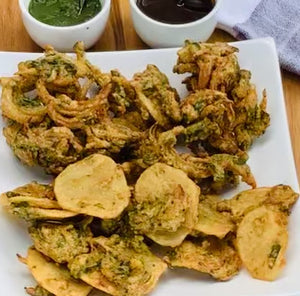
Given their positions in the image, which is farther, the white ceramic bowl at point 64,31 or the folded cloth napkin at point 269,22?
the folded cloth napkin at point 269,22

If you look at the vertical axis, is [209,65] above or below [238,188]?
above

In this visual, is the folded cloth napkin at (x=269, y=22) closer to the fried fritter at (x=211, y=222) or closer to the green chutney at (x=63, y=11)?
the green chutney at (x=63, y=11)

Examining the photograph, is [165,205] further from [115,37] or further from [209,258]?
[115,37]

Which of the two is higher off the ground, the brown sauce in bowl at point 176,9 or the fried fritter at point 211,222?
the brown sauce in bowl at point 176,9

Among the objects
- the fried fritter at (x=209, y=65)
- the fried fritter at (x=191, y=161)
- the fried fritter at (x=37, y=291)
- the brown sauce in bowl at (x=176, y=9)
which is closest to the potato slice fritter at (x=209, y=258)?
the fried fritter at (x=191, y=161)

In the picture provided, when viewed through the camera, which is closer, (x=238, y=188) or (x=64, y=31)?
(x=238, y=188)

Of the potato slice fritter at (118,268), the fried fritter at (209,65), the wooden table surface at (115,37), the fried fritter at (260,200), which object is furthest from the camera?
the wooden table surface at (115,37)

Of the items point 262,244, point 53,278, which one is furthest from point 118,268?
point 262,244

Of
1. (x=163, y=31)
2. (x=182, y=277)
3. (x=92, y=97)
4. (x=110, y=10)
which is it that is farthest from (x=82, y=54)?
(x=182, y=277)
